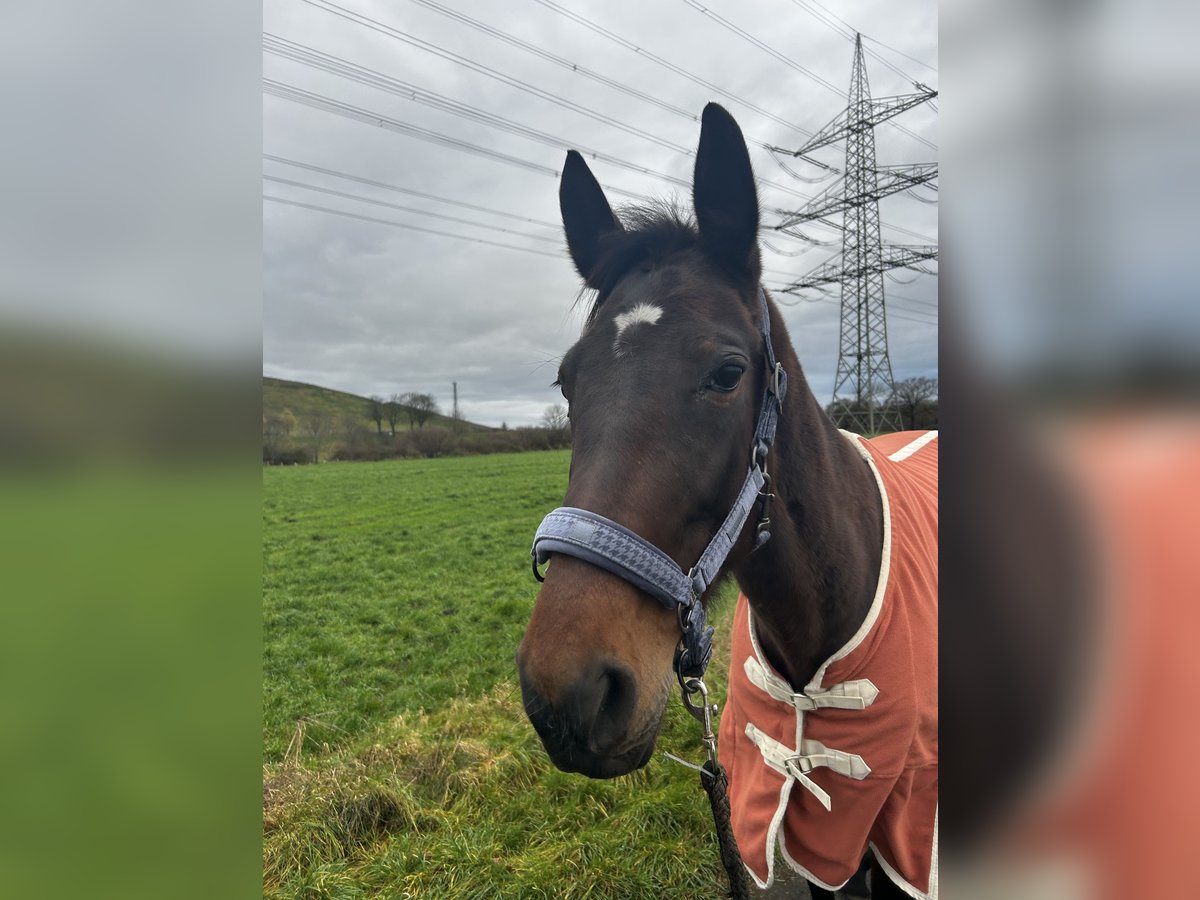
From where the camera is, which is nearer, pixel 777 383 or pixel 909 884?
pixel 777 383

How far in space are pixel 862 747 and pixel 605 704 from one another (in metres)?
1.08

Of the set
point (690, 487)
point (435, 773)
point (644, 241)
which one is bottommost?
point (435, 773)

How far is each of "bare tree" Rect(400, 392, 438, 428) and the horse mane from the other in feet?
86.6

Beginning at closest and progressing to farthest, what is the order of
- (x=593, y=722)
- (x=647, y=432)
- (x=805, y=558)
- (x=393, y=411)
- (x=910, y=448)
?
(x=593, y=722) → (x=647, y=432) → (x=805, y=558) → (x=910, y=448) → (x=393, y=411)

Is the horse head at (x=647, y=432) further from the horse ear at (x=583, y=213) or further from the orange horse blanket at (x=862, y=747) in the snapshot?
the orange horse blanket at (x=862, y=747)

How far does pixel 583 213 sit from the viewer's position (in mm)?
2605

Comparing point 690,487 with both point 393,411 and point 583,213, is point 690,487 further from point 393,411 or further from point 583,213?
point 393,411

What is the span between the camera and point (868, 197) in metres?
2.30

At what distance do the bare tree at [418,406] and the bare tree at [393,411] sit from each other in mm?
207


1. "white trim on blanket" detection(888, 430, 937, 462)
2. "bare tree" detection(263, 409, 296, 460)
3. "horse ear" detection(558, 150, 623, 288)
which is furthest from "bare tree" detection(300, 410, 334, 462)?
"horse ear" detection(558, 150, 623, 288)

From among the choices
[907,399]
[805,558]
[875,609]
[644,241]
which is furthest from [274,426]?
[907,399]

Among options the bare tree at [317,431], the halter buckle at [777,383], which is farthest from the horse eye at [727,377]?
the bare tree at [317,431]
